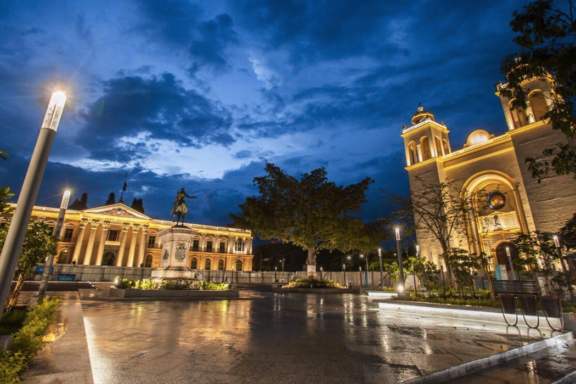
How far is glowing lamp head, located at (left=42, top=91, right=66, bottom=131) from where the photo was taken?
129 inches

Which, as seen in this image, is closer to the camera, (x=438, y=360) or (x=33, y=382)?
(x=33, y=382)

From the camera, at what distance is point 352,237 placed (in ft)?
75.3

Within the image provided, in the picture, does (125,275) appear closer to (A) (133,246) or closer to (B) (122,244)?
(A) (133,246)

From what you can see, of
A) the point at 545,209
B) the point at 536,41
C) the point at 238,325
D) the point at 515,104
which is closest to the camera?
the point at 238,325

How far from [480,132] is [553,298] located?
28.0 m

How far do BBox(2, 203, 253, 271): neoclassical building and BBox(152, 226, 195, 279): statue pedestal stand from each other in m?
32.4

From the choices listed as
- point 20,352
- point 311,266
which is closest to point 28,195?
point 20,352

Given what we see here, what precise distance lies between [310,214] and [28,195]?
19.8m

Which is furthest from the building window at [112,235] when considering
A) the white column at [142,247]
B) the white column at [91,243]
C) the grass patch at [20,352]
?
→ the grass patch at [20,352]

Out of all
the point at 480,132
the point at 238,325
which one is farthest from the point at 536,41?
the point at 480,132

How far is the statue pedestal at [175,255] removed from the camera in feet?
48.1

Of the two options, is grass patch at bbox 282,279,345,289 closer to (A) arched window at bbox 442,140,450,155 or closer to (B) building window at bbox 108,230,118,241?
(A) arched window at bbox 442,140,450,155

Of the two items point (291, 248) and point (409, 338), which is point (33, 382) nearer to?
point (409, 338)

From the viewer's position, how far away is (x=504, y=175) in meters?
26.0
